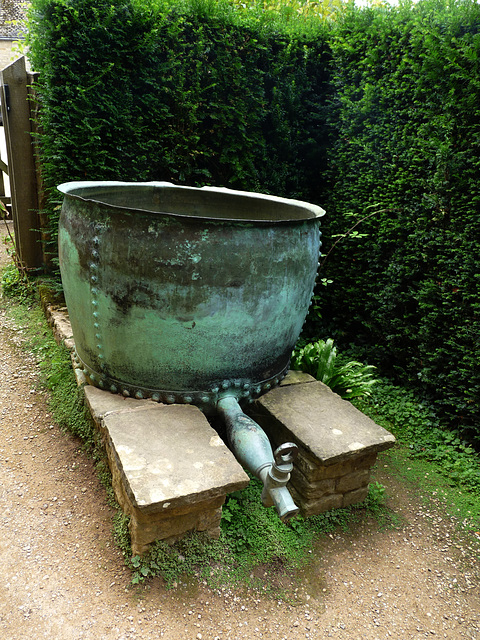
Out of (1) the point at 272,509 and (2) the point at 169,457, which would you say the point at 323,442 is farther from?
(2) the point at 169,457

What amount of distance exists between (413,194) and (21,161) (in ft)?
12.1

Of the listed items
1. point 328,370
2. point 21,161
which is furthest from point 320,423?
point 21,161

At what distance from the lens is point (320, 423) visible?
2.53 m

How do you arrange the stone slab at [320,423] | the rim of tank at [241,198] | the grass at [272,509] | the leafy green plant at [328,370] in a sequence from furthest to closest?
the leafy green plant at [328,370]
the rim of tank at [241,198]
the stone slab at [320,423]
the grass at [272,509]

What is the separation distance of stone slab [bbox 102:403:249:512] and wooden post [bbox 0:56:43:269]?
2968 mm

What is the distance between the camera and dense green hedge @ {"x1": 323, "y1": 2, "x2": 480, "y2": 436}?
3041mm

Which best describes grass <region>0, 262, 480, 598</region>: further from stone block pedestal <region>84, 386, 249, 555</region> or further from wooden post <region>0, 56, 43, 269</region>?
wooden post <region>0, 56, 43, 269</region>

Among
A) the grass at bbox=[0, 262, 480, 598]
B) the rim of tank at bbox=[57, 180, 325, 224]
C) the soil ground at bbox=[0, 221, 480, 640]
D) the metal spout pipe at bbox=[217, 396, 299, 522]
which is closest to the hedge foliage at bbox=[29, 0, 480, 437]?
the grass at bbox=[0, 262, 480, 598]

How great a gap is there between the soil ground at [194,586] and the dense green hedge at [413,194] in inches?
44.7

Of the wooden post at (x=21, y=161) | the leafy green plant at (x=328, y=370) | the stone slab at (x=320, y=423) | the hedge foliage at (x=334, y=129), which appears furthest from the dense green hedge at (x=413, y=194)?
the wooden post at (x=21, y=161)

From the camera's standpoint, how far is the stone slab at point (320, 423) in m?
2.35

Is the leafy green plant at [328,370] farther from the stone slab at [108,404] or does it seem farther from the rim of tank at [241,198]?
the stone slab at [108,404]

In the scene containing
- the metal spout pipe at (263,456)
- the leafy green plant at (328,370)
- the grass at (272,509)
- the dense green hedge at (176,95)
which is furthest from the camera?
the dense green hedge at (176,95)

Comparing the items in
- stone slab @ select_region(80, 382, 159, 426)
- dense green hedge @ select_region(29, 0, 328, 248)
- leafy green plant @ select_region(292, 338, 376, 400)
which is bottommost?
leafy green plant @ select_region(292, 338, 376, 400)
